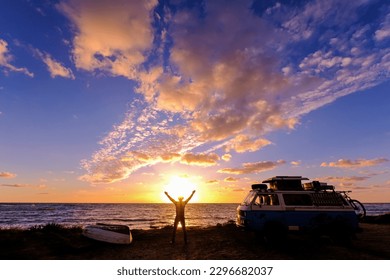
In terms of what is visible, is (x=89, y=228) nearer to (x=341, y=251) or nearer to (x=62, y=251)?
(x=62, y=251)

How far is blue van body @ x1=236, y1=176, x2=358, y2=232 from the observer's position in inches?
456

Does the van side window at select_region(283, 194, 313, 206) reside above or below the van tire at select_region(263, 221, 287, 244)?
above

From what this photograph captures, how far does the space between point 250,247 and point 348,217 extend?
445cm

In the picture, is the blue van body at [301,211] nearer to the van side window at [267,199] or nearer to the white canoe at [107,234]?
the van side window at [267,199]

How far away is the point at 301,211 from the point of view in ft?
38.6

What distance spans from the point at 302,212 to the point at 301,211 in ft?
0.19

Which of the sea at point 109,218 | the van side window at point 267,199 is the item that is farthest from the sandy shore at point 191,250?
the sea at point 109,218

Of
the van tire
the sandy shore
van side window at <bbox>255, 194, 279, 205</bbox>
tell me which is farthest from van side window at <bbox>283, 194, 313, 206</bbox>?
the sandy shore

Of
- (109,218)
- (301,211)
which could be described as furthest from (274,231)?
(109,218)

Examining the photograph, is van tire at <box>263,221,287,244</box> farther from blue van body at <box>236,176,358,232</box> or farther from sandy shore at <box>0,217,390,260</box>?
sandy shore at <box>0,217,390,260</box>

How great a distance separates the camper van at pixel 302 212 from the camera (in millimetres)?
11548

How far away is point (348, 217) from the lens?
11.6m

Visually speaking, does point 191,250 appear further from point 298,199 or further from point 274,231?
point 298,199
